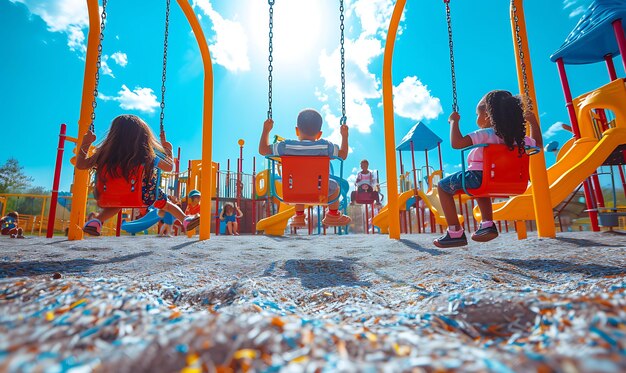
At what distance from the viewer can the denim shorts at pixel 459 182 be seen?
256 cm

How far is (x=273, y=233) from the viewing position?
9.00m

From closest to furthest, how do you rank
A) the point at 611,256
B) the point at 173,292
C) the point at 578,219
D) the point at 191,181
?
1. the point at 173,292
2. the point at 611,256
3. the point at 191,181
4. the point at 578,219

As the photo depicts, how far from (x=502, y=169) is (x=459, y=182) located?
1.16 feet

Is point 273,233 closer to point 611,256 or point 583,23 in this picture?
point 611,256

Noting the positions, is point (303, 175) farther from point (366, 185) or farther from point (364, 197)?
point (366, 185)

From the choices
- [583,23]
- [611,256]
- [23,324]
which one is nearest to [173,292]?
[23,324]

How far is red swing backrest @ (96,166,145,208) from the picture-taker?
8.96ft

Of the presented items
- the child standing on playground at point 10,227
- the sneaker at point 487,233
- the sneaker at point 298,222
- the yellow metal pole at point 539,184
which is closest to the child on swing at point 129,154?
the sneaker at point 298,222

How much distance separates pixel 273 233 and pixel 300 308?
779cm

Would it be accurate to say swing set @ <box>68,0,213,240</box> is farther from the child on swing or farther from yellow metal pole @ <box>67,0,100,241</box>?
the child on swing

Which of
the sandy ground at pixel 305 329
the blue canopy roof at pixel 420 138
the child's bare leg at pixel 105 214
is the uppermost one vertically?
the blue canopy roof at pixel 420 138

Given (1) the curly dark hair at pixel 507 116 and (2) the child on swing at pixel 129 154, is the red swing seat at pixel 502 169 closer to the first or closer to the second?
(1) the curly dark hair at pixel 507 116

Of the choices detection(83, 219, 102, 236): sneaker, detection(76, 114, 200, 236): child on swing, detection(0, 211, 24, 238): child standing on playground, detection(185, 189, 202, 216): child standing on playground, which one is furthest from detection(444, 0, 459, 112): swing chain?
detection(0, 211, 24, 238): child standing on playground

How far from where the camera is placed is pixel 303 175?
113 inches
